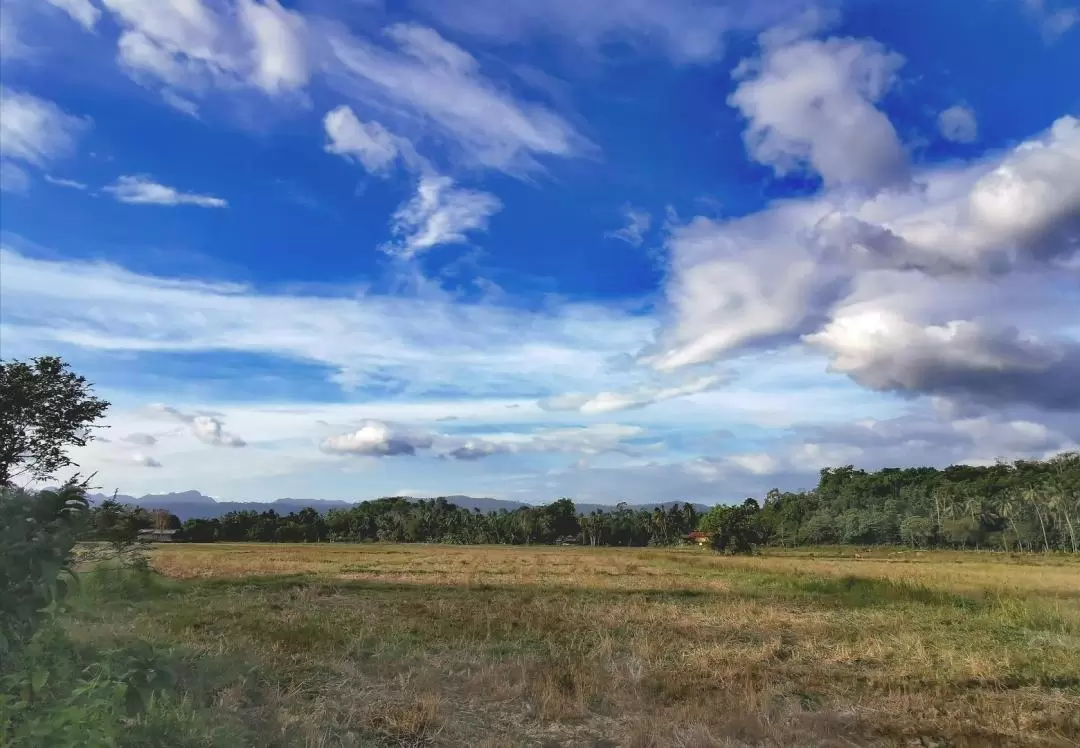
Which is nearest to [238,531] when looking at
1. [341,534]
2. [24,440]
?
[341,534]

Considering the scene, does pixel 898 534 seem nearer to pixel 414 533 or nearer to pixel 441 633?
pixel 414 533

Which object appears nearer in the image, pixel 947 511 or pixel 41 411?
pixel 41 411

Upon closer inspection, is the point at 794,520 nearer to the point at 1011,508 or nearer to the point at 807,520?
the point at 807,520

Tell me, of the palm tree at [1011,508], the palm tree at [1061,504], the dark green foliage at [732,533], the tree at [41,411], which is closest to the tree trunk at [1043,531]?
the palm tree at [1061,504]

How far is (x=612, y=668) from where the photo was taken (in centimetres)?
1277

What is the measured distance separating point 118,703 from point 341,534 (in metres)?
141

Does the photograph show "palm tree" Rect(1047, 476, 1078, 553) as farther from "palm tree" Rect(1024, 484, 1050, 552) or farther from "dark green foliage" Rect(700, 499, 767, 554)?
"dark green foliage" Rect(700, 499, 767, 554)

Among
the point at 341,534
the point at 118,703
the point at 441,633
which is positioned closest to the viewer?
the point at 118,703

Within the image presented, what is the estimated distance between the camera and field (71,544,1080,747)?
9.23 meters

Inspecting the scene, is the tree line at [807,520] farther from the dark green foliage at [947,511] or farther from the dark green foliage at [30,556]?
the dark green foliage at [30,556]

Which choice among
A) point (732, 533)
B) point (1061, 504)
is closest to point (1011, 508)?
point (1061, 504)

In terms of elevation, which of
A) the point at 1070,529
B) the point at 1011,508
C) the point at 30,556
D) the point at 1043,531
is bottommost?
the point at 1043,531

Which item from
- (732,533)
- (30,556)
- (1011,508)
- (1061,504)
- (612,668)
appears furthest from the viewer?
(1011,508)

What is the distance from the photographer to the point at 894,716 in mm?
10156
